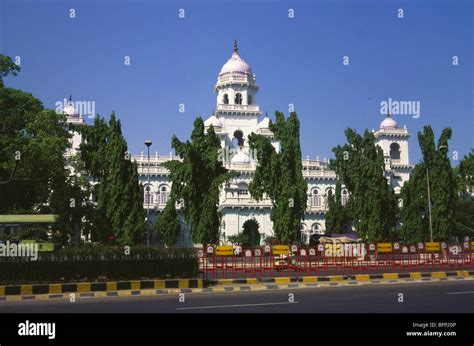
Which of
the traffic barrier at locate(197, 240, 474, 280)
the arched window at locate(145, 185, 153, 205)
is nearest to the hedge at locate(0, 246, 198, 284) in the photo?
the traffic barrier at locate(197, 240, 474, 280)

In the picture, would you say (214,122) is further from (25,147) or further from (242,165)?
(25,147)

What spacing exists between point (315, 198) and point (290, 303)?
51.7 metres

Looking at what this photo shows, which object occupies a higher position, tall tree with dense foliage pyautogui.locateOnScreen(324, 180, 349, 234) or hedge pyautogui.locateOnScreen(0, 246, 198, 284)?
tall tree with dense foliage pyautogui.locateOnScreen(324, 180, 349, 234)

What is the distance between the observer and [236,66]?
68.5m

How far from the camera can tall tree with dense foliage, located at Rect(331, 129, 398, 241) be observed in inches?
1734

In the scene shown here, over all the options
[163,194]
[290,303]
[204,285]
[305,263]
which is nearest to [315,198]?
[163,194]

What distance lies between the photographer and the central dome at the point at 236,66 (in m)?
68.2

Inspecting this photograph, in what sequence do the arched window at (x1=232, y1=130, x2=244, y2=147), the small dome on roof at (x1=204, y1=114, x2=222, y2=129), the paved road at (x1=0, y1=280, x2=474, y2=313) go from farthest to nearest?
the arched window at (x1=232, y1=130, x2=244, y2=147) → the small dome on roof at (x1=204, y1=114, x2=222, y2=129) → the paved road at (x1=0, y1=280, x2=474, y2=313)

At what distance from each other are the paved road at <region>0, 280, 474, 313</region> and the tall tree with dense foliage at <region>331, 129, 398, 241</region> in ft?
88.5

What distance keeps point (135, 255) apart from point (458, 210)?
50726 millimetres

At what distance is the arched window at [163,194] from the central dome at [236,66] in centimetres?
1716

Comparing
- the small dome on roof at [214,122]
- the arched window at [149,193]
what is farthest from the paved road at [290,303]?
the small dome on roof at [214,122]

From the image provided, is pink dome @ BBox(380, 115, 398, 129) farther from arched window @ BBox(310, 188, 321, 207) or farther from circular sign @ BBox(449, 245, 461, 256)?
circular sign @ BBox(449, 245, 461, 256)
